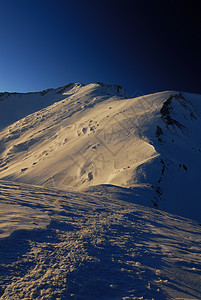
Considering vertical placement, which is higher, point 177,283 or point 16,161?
point 16,161

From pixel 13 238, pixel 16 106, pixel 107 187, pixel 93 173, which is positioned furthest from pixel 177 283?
pixel 16 106

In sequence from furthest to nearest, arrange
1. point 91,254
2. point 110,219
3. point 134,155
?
point 134,155
point 110,219
point 91,254

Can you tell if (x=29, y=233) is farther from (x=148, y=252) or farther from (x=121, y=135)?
(x=121, y=135)

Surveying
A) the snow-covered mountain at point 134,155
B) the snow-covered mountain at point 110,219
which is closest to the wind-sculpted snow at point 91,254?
the snow-covered mountain at point 110,219

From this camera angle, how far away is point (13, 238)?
93.5 inches

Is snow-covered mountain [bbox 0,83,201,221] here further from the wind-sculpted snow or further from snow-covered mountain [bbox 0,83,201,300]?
the wind-sculpted snow

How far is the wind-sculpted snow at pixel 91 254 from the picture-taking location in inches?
69.4

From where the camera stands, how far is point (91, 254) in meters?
2.31

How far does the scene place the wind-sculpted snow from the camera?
5.79 ft

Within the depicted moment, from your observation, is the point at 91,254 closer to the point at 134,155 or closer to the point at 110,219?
the point at 110,219

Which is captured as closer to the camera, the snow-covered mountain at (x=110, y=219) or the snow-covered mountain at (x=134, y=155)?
the snow-covered mountain at (x=110, y=219)

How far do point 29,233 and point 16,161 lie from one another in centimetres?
1253

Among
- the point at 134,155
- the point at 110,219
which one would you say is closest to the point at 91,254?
the point at 110,219

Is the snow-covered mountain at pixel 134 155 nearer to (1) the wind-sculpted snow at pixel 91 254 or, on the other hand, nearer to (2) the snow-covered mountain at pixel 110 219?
(2) the snow-covered mountain at pixel 110 219
